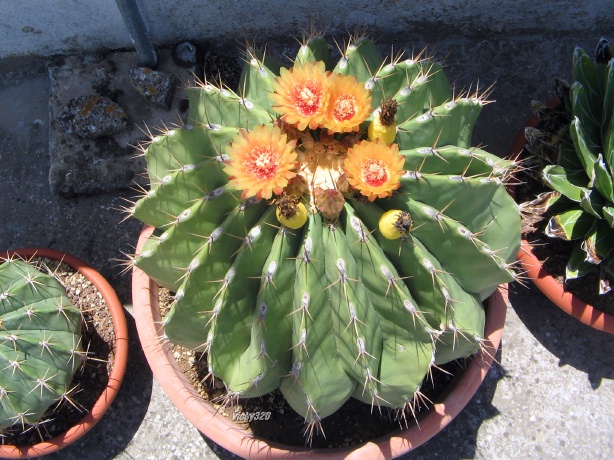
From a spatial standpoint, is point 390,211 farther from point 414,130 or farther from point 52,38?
point 52,38

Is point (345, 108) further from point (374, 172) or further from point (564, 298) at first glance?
point (564, 298)

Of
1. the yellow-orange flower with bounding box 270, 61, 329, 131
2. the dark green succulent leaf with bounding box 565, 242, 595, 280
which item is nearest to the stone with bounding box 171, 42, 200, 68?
the yellow-orange flower with bounding box 270, 61, 329, 131

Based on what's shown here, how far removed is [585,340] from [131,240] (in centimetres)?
224

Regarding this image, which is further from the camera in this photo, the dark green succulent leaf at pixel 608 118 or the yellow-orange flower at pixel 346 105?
the dark green succulent leaf at pixel 608 118

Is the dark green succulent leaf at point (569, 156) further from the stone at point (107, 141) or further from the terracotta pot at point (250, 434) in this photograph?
the stone at point (107, 141)

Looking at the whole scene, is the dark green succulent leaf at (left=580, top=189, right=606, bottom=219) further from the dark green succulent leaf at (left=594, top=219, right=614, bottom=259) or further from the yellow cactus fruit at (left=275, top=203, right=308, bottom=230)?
the yellow cactus fruit at (left=275, top=203, right=308, bottom=230)

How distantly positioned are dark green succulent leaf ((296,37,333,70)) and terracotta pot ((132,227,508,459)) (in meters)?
1.02

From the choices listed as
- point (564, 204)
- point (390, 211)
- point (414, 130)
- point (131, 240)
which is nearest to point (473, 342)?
→ point (390, 211)

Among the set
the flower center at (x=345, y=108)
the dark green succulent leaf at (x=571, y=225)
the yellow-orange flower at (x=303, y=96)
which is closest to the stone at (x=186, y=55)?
the yellow-orange flower at (x=303, y=96)

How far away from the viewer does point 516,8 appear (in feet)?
9.75

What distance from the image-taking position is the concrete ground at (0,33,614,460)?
2803mm

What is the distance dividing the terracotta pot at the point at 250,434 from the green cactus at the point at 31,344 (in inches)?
11.8

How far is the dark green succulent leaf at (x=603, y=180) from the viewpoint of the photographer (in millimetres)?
2196

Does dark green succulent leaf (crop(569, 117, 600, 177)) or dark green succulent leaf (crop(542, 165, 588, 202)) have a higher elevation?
dark green succulent leaf (crop(569, 117, 600, 177))
